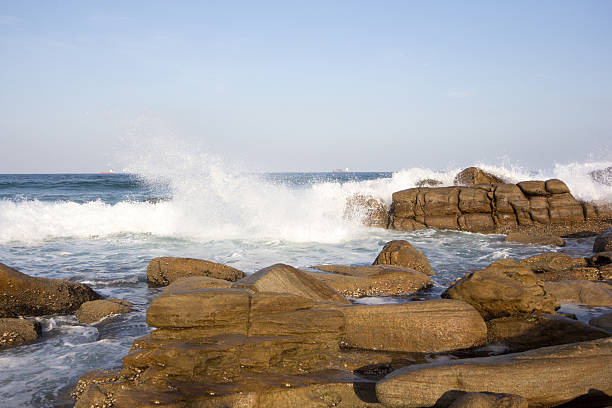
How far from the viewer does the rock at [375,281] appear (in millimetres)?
6082

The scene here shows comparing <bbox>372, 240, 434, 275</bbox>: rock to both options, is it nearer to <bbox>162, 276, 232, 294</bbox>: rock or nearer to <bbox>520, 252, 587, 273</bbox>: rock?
<bbox>520, 252, 587, 273</bbox>: rock

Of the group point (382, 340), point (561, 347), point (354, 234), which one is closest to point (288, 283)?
point (382, 340)

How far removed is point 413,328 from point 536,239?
8.46 metres

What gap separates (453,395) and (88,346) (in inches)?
137

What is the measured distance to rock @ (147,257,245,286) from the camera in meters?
7.18

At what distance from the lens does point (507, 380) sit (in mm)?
2867

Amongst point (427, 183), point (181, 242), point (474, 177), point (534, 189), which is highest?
point (474, 177)

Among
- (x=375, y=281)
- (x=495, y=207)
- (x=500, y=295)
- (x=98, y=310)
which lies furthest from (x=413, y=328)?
(x=495, y=207)

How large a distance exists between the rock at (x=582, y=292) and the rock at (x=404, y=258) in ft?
6.41

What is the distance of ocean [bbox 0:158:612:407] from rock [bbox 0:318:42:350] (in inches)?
5.0

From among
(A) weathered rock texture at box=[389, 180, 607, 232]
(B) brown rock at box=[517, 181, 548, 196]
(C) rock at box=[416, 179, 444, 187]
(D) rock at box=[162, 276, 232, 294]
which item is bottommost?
(D) rock at box=[162, 276, 232, 294]

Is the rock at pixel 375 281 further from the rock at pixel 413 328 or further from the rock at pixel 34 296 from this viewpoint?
the rock at pixel 34 296

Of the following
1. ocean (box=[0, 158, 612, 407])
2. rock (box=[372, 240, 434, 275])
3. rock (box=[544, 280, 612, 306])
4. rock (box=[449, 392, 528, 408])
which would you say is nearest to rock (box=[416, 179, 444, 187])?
ocean (box=[0, 158, 612, 407])

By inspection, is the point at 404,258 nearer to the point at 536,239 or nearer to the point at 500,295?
the point at 500,295
